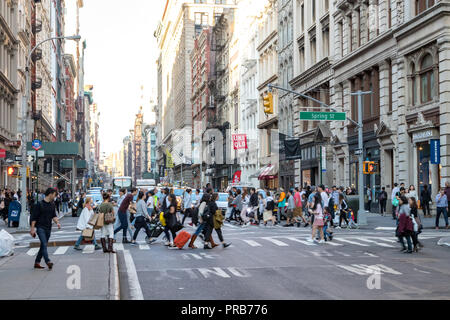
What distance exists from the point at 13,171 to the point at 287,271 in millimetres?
25038

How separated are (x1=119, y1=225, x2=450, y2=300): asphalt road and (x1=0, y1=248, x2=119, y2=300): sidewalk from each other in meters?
0.44

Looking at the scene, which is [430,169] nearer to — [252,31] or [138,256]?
[138,256]

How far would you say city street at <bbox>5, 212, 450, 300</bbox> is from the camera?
12070mm

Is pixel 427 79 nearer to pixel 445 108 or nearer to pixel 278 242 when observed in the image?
pixel 445 108

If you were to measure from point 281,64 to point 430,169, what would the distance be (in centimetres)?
3056

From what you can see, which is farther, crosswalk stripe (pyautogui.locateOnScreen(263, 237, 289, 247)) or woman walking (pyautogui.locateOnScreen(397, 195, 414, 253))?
crosswalk stripe (pyautogui.locateOnScreen(263, 237, 289, 247))

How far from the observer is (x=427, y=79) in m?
35.3

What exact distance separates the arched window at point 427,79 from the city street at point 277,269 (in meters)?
12.9

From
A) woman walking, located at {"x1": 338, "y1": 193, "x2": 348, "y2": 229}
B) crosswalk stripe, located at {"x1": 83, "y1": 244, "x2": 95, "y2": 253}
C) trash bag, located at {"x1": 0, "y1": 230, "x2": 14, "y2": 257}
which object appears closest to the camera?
trash bag, located at {"x1": 0, "y1": 230, "x2": 14, "y2": 257}

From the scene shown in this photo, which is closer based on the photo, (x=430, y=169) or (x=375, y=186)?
(x=430, y=169)

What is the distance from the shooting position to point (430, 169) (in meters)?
34.8

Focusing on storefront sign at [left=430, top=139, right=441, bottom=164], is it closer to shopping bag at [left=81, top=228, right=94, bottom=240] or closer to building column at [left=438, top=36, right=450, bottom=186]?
building column at [left=438, top=36, right=450, bottom=186]

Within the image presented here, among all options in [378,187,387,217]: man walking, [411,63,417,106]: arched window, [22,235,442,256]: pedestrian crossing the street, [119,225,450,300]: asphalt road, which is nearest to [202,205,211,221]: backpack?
[119,225,450,300]: asphalt road
